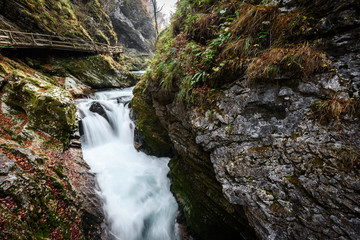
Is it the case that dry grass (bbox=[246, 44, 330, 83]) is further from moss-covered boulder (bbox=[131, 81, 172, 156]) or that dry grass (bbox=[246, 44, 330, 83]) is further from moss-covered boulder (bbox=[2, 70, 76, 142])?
moss-covered boulder (bbox=[2, 70, 76, 142])

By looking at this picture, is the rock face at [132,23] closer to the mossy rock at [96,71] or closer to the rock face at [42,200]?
the mossy rock at [96,71]

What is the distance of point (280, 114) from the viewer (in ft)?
8.93

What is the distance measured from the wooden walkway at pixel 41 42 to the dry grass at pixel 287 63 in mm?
13165

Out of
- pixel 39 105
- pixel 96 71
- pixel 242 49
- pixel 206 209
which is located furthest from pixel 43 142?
pixel 96 71

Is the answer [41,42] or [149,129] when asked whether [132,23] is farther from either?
[149,129]

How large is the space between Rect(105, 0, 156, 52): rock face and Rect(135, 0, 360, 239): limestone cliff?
32913mm

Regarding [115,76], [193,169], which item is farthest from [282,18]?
[115,76]

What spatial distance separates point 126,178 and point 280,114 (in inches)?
277

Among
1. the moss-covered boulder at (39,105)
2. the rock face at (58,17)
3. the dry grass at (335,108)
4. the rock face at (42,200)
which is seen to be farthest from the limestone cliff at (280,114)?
the rock face at (58,17)

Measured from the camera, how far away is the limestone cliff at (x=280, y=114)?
6.77ft

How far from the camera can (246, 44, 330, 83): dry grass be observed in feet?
7.64

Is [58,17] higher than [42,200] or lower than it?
higher

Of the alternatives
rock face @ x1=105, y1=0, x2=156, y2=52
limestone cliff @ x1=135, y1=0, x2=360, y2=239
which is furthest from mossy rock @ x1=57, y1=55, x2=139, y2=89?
rock face @ x1=105, y1=0, x2=156, y2=52

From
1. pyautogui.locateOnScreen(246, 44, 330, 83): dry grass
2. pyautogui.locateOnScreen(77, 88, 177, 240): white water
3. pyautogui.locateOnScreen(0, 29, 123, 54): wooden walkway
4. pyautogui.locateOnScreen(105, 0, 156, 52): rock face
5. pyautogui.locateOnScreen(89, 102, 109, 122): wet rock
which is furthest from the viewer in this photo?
pyautogui.locateOnScreen(105, 0, 156, 52): rock face
